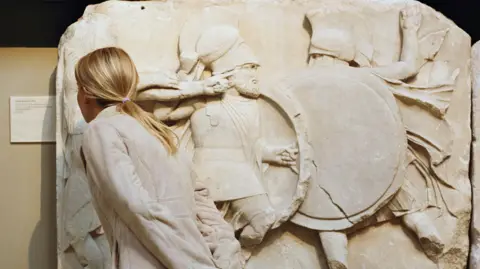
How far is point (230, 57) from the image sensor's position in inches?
129

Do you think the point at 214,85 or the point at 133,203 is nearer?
the point at 133,203

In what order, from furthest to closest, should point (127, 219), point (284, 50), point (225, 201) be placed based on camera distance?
1. point (284, 50)
2. point (225, 201)
3. point (127, 219)

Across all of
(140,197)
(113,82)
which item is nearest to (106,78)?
(113,82)

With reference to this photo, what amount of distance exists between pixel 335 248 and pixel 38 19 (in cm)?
192

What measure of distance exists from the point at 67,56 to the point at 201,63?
64 cm

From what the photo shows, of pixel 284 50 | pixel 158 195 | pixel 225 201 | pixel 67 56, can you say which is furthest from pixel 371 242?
pixel 67 56

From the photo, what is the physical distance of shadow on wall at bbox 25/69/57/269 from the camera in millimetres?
3693

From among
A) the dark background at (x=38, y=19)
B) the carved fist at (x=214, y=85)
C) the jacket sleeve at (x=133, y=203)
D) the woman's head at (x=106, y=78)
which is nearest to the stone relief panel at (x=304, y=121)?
the carved fist at (x=214, y=85)

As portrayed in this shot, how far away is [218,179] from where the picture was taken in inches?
125

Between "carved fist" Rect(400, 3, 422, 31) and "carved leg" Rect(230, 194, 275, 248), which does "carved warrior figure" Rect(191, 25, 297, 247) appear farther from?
"carved fist" Rect(400, 3, 422, 31)

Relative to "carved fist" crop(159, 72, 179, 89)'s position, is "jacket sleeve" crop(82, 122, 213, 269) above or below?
above

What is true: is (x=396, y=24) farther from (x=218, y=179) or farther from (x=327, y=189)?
(x=218, y=179)

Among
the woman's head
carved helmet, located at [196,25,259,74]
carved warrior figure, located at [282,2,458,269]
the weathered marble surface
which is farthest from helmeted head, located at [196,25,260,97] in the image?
the weathered marble surface

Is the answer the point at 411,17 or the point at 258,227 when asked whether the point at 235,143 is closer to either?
the point at 258,227
